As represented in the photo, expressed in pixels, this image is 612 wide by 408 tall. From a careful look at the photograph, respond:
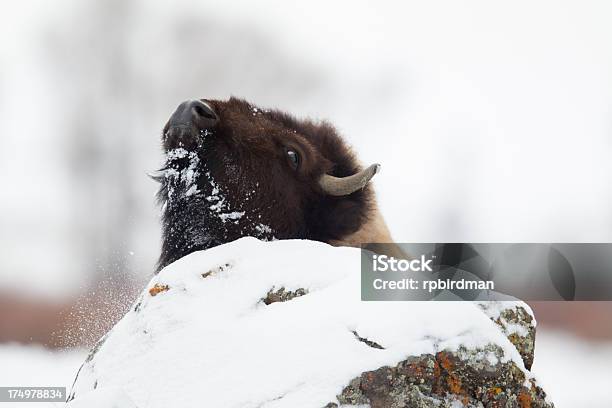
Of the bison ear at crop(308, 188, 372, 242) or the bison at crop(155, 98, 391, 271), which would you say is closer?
the bison at crop(155, 98, 391, 271)

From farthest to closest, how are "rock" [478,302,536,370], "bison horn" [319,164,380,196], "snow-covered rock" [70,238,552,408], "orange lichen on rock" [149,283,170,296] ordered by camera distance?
"bison horn" [319,164,380,196]
"orange lichen on rock" [149,283,170,296]
"rock" [478,302,536,370]
"snow-covered rock" [70,238,552,408]

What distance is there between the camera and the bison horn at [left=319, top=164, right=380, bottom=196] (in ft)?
14.4

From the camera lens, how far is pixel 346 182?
446cm

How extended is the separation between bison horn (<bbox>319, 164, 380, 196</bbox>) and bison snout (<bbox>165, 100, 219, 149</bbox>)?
0.72m

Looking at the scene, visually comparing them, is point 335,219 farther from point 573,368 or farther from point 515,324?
point 573,368

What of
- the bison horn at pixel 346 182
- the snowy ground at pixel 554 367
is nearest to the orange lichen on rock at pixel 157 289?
the bison horn at pixel 346 182

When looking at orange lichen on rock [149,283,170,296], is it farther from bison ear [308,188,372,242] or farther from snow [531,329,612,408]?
snow [531,329,612,408]

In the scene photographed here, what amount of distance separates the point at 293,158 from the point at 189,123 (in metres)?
0.63

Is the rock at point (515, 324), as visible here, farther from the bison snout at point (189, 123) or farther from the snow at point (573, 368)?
the snow at point (573, 368)

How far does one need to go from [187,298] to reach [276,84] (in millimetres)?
14935

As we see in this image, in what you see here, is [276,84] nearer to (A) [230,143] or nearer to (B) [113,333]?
(A) [230,143]

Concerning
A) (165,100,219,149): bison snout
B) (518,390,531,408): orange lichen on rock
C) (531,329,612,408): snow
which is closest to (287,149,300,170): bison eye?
(165,100,219,149): bison snout

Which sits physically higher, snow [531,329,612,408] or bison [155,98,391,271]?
bison [155,98,391,271]

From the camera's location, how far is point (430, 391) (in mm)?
2463
